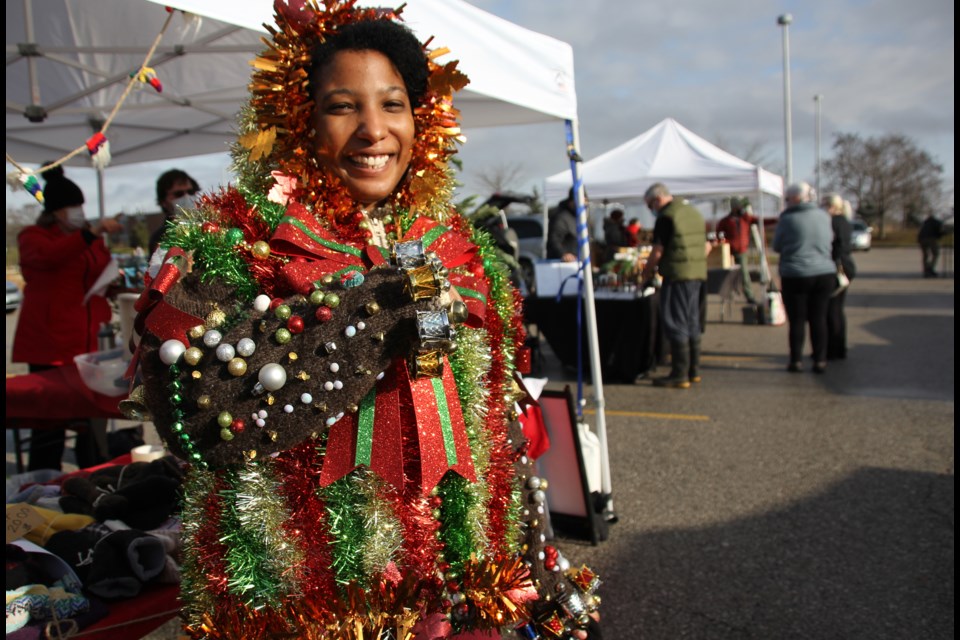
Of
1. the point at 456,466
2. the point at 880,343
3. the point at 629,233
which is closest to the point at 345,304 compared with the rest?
the point at 456,466

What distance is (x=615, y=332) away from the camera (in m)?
6.89

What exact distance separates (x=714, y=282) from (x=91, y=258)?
31.0 feet

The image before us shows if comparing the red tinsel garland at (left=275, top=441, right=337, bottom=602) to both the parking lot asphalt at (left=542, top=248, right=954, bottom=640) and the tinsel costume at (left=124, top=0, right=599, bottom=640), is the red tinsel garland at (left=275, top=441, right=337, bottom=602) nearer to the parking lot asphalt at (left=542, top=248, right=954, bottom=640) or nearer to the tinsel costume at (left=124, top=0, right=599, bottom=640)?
the tinsel costume at (left=124, top=0, right=599, bottom=640)

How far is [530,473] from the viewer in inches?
65.2

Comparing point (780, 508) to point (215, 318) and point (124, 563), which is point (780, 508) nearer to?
point (124, 563)

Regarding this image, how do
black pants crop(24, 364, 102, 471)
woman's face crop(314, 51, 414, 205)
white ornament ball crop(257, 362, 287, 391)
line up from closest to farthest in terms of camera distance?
white ornament ball crop(257, 362, 287, 391)
woman's face crop(314, 51, 414, 205)
black pants crop(24, 364, 102, 471)

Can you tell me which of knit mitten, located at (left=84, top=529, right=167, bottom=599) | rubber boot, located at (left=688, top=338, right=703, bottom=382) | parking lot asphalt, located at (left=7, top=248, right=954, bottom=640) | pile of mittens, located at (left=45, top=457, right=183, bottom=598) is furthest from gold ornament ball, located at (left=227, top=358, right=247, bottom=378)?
rubber boot, located at (left=688, top=338, right=703, bottom=382)

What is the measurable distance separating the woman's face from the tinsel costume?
5 cm

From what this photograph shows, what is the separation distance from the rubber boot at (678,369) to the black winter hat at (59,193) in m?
5.17

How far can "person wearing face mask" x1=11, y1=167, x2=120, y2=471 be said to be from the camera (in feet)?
12.8

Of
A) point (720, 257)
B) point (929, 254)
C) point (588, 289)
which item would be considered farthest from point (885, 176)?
point (588, 289)

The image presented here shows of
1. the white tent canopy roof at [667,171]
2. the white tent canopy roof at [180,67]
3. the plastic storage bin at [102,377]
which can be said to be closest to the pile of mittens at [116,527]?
the plastic storage bin at [102,377]

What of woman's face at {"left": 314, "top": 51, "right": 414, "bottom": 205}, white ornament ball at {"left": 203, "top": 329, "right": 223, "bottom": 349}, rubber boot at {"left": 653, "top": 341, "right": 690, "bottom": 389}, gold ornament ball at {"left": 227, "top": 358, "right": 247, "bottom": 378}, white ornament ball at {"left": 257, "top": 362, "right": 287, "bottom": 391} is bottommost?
rubber boot at {"left": 653, "top": 341, "right": 690, "bottom": 389}

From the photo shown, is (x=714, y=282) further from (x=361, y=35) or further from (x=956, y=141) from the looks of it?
(x=361, y=35)
